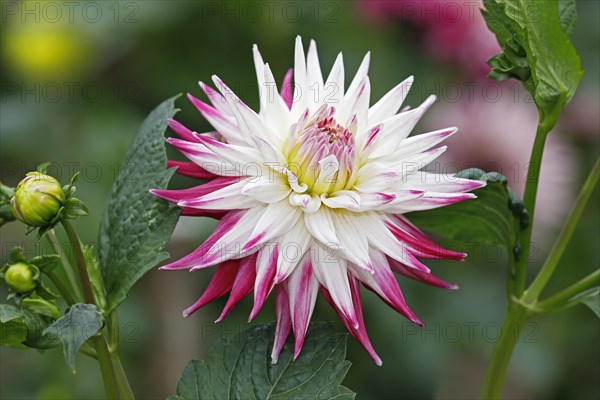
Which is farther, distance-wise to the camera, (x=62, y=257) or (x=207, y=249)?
(x=62, y=257)

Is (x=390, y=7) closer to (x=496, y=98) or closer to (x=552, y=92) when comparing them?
(x=496, y=98)

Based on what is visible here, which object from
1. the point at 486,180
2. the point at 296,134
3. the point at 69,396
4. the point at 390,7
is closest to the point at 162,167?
the point at 296,134

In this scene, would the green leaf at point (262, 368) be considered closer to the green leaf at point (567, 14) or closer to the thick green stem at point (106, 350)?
the thick green stem at point (106, 350)

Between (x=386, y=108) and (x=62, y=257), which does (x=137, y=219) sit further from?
(x=386, y=108)

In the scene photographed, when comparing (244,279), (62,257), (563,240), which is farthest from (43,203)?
(563,240)

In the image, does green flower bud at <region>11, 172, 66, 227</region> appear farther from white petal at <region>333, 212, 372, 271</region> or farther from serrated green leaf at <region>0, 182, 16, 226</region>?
white petal at <region>333, 212, 372, 271</region>

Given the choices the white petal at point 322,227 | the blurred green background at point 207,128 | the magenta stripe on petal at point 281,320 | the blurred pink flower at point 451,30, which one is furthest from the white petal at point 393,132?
the blurred pink flower at point 451,30
